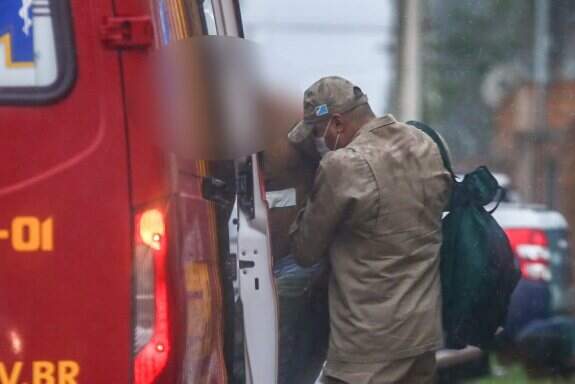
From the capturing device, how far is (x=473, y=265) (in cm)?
392

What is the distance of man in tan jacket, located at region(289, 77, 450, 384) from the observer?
3.76 m

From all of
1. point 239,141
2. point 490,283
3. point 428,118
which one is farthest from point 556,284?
point 428,118

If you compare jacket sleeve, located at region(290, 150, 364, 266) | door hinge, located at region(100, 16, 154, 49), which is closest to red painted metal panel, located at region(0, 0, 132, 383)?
door hinge, located at region(100, 16, 154, 49)

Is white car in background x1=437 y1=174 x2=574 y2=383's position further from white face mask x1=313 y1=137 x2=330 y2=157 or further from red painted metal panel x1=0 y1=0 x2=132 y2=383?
red painted metal panel x1=0 y1=0 x2=132 y2=383

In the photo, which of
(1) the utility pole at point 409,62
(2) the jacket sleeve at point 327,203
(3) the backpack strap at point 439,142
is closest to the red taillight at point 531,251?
(3) the backpack strap at point 439,142

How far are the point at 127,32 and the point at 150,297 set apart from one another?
0.61m

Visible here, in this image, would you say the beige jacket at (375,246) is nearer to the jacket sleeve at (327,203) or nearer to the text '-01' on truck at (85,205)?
the jacket sleeve at (327,203)

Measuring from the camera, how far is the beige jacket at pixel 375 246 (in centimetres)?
376

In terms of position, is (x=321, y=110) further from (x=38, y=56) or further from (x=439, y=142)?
(x=38, y=56)

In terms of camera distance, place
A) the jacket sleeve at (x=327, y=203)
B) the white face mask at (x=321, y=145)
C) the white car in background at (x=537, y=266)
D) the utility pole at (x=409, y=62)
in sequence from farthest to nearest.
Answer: the utility pole at (x=409, y=62) < the white car in background at (x=537, y=266) < the white face mask at (x=321, y=145) < the jacket sleeve at (x=327, y=203)

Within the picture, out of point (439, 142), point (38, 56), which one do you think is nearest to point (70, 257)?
point (38, 56)

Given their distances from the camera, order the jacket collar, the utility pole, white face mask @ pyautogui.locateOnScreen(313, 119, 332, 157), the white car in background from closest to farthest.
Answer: the jacket collar
white face mask @ pyautogui.locateOnScreen(313, 119, 332, 157)
the white car in background
the utility pole

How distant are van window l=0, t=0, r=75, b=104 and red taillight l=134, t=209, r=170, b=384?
366mm

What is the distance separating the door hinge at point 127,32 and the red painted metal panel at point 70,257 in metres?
0.18
